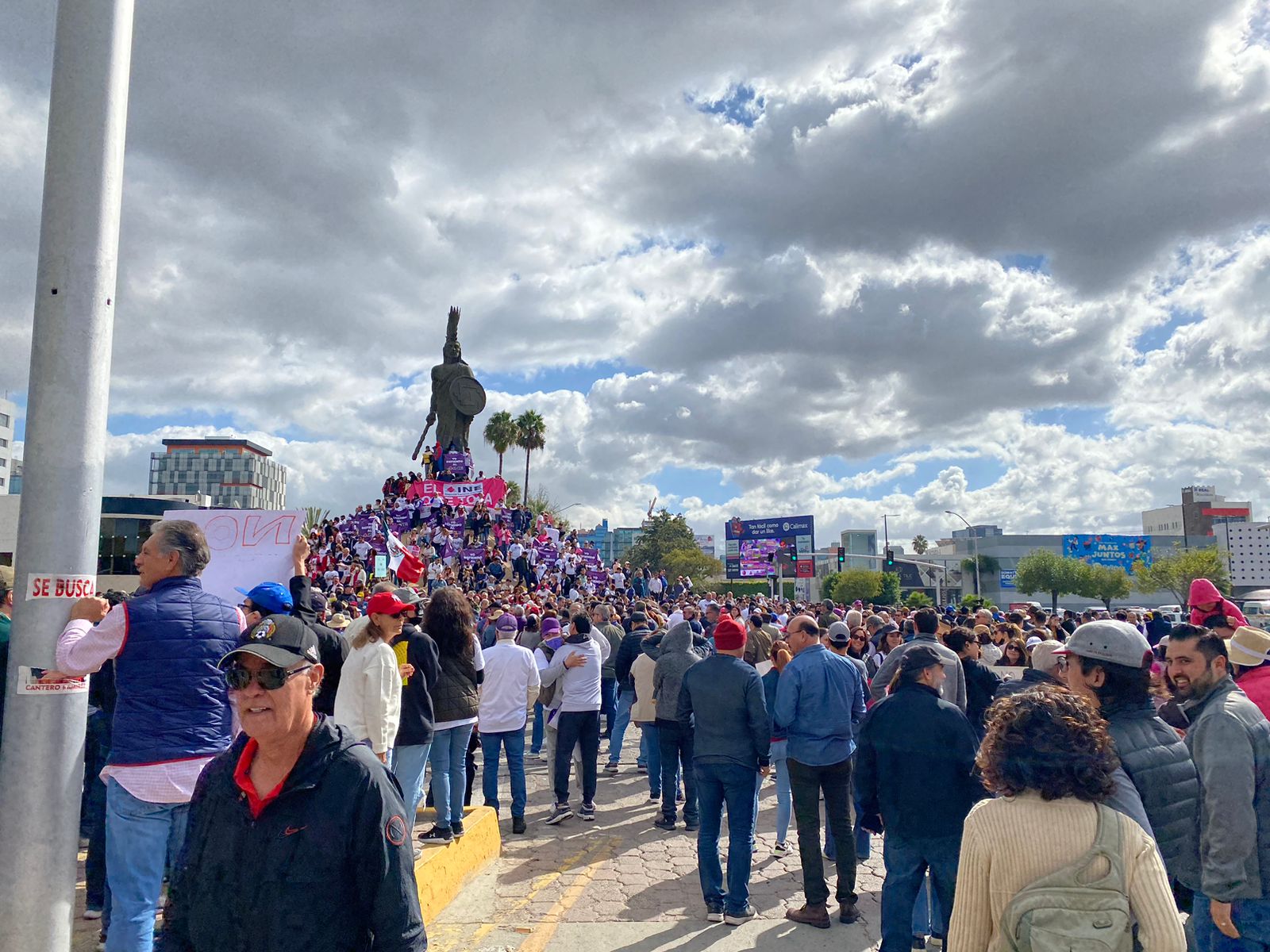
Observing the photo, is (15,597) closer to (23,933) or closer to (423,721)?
(23,933)

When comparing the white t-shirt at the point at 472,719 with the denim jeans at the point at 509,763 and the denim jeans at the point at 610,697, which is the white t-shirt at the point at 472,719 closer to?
the denim jeans at the point at 509,763

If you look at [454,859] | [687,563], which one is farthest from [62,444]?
[687,563]

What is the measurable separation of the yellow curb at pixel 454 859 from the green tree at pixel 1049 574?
270ft

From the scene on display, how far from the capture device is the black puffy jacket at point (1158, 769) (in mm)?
3105

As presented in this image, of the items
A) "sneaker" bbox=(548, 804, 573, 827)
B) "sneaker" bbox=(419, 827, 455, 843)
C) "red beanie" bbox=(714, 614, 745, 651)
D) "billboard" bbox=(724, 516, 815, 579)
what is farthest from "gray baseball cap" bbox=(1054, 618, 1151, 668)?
"billboard" bbox=(724, 516, 815, 579)

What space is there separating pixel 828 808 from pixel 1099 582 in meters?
85.1

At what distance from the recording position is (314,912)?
7.06ft

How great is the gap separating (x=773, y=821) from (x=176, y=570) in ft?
22.5

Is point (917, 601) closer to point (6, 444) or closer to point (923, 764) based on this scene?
point (923, 764)

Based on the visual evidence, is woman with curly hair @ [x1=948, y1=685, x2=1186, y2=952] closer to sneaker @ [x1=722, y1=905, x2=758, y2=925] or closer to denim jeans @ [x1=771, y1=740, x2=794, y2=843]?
sneaker @ [x1=722, y1=905, x2=758, y2=925]

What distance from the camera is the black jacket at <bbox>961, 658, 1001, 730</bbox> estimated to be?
6.44 metres

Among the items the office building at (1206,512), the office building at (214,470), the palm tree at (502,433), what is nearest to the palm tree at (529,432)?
the palm tree at (502,433)

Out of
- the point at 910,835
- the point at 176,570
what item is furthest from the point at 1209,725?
the point at 176,570

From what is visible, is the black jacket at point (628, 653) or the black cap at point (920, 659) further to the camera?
the black jacket at point (628, 653)
